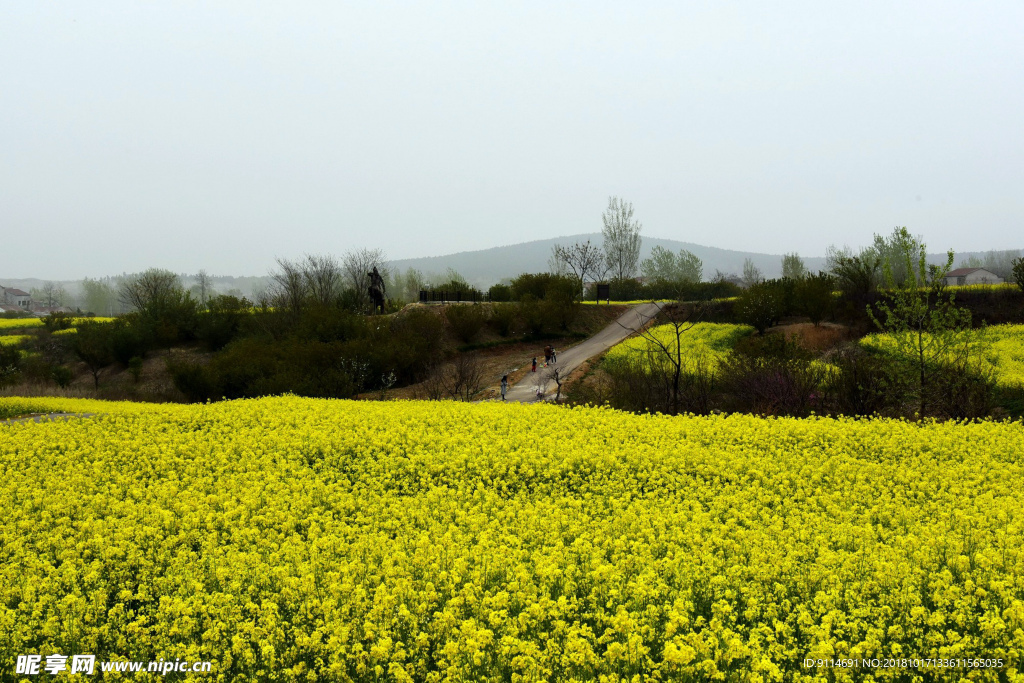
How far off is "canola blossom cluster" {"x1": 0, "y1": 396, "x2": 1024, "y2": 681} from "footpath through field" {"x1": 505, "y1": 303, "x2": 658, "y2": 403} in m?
8.59

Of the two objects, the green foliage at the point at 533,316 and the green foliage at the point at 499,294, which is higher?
the green foliage at the point at 499,294

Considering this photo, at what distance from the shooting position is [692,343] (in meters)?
28.9

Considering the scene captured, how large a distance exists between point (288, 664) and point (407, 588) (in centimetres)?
101

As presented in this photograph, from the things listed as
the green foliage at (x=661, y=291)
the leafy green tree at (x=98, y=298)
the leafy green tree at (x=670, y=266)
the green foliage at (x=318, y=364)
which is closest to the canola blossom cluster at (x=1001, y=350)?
the green foliage at (x=318, y=364)

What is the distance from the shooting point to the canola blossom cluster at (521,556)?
4617 mm

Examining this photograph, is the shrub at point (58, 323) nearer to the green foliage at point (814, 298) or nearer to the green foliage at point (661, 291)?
the green foliage at point (661, 291)

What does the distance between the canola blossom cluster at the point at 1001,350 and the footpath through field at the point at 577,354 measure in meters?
8.65

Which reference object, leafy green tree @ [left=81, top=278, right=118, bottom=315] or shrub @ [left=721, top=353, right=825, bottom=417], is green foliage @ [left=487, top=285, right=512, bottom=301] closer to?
shrub @ [left=721, top=353, right=825, bottom=417]

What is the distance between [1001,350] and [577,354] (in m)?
16.6

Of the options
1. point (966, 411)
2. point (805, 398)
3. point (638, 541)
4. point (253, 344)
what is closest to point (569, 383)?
point (805, 398)

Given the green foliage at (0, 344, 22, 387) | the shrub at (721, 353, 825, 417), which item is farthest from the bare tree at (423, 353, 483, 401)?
the green foliage at (0, 344, 22, 387)

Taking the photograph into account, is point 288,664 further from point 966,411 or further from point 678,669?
point 966,411

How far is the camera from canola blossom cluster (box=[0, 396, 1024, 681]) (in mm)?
4617

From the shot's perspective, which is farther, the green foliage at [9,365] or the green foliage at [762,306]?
the green foliage at [762,306]
